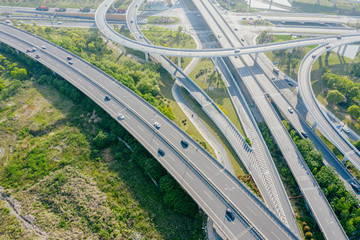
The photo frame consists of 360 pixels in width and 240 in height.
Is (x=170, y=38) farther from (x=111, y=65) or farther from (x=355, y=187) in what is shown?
(x=355, y=187)

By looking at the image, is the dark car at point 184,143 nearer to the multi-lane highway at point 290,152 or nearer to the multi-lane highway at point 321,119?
the multi-lane highway at point 290,152

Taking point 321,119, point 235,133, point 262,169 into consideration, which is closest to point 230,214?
point 262,169

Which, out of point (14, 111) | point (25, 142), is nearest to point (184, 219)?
point (25, 142)

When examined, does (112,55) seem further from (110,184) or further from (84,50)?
(110,184)

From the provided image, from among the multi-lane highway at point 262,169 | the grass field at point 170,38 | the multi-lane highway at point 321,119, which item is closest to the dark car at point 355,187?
the multi-lane highway at point 321,119

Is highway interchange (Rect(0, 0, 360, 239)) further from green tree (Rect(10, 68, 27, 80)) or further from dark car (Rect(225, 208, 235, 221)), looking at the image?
green tree (Rect(10, 68, 27, 80))

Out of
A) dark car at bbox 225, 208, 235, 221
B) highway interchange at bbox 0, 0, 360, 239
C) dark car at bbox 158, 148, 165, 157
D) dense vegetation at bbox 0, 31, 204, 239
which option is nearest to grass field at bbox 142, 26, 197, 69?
highway interchange at bbox 0, 0, 360, 239

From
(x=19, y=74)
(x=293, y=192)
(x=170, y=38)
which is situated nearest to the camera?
(x=293, y=192)
